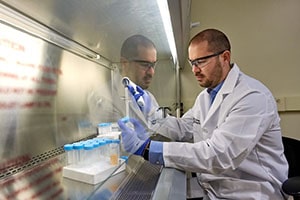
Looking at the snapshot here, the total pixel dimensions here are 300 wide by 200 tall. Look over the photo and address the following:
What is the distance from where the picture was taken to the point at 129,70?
3.65 feet

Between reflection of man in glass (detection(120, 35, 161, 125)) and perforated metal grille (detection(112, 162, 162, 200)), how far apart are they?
0.91 feet

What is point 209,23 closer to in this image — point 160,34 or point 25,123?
point 160,34

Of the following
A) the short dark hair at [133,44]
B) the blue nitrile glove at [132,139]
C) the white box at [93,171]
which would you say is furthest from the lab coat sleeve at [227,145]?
the short dark hair at [133,44]

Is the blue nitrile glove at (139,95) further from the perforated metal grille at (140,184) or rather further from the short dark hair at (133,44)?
the perforated metal grille at (140,184)

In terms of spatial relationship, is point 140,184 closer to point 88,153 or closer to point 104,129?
point 88,153

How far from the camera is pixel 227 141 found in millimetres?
964

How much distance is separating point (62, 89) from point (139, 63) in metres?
0.56

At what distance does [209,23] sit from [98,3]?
174 centimetres

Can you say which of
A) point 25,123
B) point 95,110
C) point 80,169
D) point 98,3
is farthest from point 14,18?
point 95,110

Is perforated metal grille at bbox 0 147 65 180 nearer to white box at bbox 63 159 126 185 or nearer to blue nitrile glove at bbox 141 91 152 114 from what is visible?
white box at bbox 63 159 126 185

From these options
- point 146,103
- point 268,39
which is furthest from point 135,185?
point 268,39

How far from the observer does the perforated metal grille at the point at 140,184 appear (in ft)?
2.46

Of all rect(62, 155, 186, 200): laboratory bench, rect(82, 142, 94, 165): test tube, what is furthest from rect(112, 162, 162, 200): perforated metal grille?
rect(82, 142, 94, 165): test tube

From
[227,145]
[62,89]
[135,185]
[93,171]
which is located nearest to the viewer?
[93,171]
